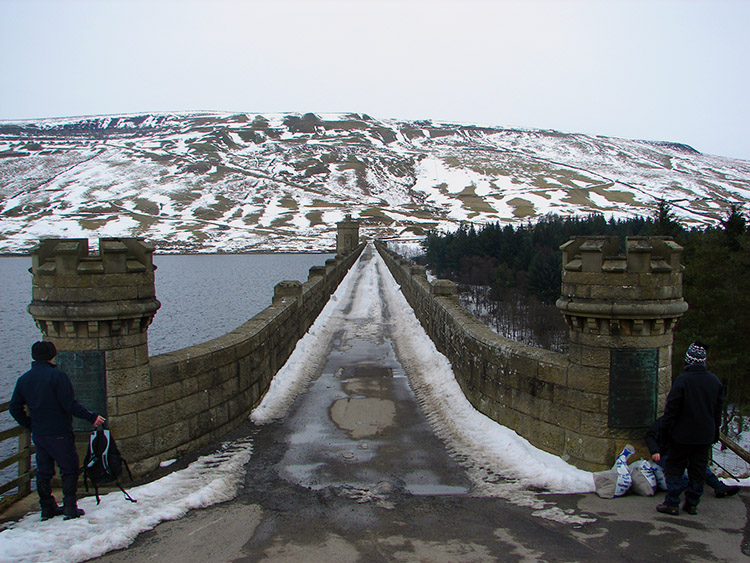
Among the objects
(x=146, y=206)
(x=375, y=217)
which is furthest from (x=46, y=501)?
(x=146, y=206)

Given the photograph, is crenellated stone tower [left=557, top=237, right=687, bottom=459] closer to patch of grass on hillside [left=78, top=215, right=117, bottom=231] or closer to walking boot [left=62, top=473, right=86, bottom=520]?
walking boot [left=62, top=473, right=86, bottom=520]

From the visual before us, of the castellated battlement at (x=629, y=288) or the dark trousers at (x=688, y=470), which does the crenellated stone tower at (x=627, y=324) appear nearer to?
the castellated battlement at (x=629, y=288)

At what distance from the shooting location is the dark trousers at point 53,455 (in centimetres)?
525

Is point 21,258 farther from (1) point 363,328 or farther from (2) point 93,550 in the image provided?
(2) point 93,550

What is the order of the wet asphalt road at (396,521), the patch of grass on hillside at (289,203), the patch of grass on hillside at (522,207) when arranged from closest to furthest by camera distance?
the wet asphalt road at (396,521)
the patch of grass on hillside at (522,207)
the patch of grass on hillside at (289,203)

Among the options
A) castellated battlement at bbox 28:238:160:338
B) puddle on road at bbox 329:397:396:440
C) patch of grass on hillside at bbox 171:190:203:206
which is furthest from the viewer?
patch of grass on hillside at bbox 171:190:203:206

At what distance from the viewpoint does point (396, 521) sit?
535cm

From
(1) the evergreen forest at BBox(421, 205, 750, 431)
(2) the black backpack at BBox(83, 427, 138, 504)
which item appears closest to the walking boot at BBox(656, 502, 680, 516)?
(2) the black backpack at BBox(83, 427, 138, 504)

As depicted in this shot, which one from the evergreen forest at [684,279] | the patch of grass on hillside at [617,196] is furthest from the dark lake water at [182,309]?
the patch of grass on hillside at [617,196]

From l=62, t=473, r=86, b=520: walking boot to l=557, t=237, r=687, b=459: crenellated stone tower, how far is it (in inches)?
213

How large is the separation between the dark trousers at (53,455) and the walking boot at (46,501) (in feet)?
0.17

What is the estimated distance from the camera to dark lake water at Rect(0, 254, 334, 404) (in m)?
26.9

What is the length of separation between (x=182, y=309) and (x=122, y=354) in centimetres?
3655

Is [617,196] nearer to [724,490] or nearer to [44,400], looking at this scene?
[724,490]
